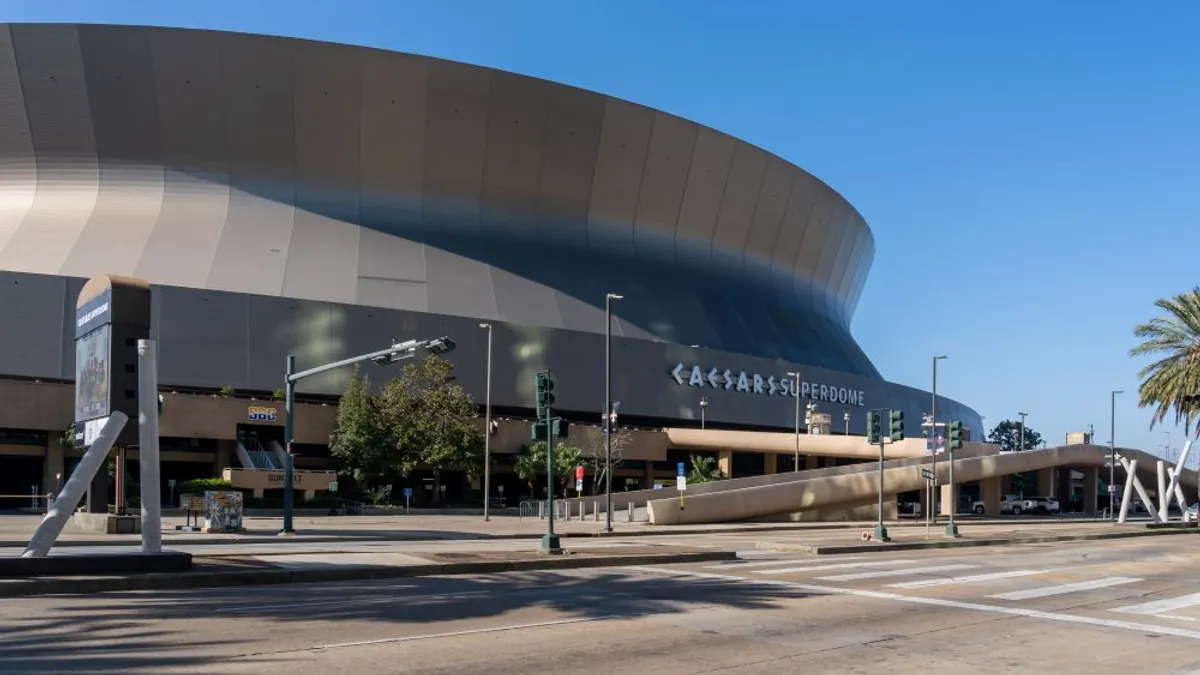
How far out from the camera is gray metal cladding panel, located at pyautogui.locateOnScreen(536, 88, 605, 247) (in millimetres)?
72375

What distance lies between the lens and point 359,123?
6756 centimetres

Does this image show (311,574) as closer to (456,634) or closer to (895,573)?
(456,634)

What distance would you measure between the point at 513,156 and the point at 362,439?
85.3 feet

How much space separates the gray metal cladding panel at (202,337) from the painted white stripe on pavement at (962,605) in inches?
1766

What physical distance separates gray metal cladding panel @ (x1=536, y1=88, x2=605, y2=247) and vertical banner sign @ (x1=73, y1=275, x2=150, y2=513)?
48757 mm

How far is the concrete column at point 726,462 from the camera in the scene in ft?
235

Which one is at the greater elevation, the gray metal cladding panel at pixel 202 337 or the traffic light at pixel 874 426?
the gray metal cladding panel at pixel 202 337

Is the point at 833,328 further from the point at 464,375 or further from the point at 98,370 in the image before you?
the point at 98,370

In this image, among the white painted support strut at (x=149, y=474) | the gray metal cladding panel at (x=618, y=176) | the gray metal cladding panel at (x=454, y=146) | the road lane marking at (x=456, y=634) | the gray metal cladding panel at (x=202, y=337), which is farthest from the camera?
the gray metal cladding panel at (x=618, y=176)

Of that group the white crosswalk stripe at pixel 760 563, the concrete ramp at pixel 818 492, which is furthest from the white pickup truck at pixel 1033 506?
the white crosswalk stripe at pixel 760 563

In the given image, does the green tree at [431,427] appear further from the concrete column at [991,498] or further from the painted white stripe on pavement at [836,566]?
the painted white stripe on pavement at [836,566]

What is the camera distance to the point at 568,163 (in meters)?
74.4

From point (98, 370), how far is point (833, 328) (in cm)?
8323

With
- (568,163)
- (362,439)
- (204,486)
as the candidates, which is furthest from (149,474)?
(568,163)
